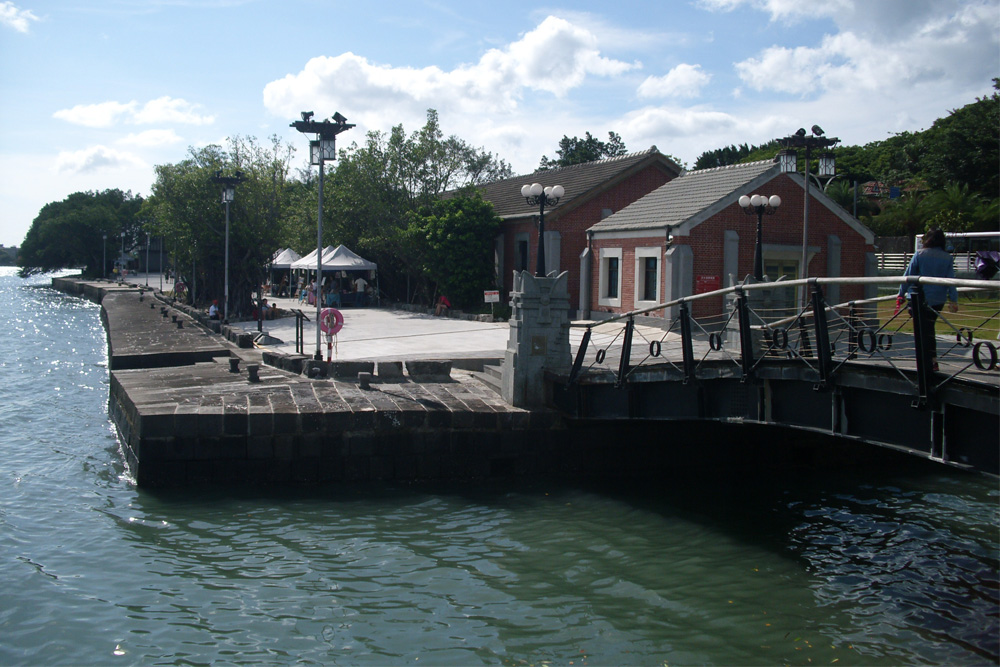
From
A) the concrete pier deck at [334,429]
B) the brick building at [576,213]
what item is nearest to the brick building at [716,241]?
the brick building at [576,213]

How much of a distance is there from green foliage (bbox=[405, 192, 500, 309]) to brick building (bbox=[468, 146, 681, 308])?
885 mm

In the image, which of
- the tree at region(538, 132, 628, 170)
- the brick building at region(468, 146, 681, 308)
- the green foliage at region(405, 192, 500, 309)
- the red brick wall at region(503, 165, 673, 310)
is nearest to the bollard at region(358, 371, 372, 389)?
the brick building at region(468, 146, 681, 308)

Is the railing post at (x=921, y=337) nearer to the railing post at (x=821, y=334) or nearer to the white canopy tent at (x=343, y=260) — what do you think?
the railing post at (x=821, y=334)

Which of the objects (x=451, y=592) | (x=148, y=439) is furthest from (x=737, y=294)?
(x=148, y=439)

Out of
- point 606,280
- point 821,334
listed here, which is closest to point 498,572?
point 821,334

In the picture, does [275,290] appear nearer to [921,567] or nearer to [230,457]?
[230,457]

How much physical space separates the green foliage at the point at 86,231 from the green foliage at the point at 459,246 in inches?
2607

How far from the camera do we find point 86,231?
301 ft

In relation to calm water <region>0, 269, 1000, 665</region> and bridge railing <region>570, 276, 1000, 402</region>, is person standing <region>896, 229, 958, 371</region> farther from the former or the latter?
calm water <region>0, 269, 1000, 665</region>

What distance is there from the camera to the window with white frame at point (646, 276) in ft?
84.7

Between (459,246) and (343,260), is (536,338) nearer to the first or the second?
(459,246)

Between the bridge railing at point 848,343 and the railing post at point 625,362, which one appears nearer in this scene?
the bridge railing at point 848,343

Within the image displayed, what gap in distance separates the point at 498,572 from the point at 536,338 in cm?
492

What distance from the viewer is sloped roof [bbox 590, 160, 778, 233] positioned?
2525 cm
